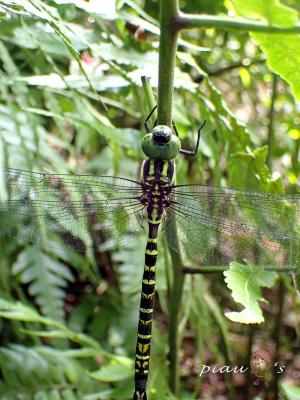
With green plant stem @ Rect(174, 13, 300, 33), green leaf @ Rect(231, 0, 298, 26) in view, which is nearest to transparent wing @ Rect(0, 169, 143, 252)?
green plant stem @ Rect(174, 13, 300, 33)


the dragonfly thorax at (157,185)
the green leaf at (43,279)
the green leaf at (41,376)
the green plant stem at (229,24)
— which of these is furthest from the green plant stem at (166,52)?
the green leaf at (43,279)

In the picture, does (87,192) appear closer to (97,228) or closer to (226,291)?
(97,228)

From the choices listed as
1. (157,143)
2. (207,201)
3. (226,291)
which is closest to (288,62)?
(157,143)

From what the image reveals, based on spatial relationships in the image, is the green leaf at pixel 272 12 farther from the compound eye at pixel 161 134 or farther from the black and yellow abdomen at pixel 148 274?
the black and yellow abdomen at pixel 148 274

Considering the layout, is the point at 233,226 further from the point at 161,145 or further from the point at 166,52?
the point at 166,52

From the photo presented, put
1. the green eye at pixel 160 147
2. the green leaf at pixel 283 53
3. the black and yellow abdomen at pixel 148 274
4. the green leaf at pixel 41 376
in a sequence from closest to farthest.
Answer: the green leaf at pixel 283 53
the green eye at pixel 160 147
the black and yellow abdomen at pixel 148 274
the green leaf at pixel 41 376

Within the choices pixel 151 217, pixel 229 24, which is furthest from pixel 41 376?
pixel 229 24

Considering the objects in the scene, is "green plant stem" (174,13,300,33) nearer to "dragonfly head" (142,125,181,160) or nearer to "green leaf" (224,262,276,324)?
"dragonfly head" (142,125,181,160)
